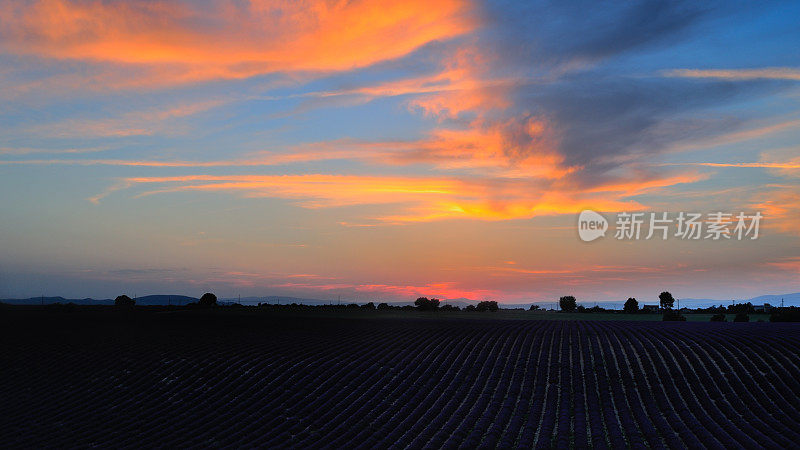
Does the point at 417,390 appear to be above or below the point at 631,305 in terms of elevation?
below

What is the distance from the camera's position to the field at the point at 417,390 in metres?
27.3

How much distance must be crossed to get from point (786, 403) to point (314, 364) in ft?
88.8

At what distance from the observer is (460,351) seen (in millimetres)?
44250

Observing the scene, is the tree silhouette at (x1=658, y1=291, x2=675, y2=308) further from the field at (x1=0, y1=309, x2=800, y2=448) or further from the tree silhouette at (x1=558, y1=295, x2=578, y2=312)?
the field at (x1=0, y1=309, x2=800, y2=448)

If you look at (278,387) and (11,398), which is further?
(11,398)

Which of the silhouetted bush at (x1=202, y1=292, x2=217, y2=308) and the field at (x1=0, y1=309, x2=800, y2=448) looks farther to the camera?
the silhouetted bush at (x1=202, y1=292, x2=217, y2=308)

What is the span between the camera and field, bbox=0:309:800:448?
27328 mm

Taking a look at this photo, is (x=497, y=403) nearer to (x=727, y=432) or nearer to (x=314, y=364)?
(x=727, y=432)

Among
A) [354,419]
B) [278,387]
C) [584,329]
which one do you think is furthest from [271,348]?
[584,329]

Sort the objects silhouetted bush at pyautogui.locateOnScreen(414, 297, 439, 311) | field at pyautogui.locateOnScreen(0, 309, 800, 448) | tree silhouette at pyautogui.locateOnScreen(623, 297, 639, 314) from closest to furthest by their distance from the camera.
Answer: field at pyautogui.locateOnScreen(0, 309, 800, 448) < tree silhouette at pyautogui.locateOnScreen(623, 297, 639, 314) < silhouetted bush at pyautogui.locateOnScreen(414, 297, 439, 311)

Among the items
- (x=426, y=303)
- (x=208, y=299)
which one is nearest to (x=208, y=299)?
(x=208, y=299)

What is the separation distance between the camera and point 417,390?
114 ft

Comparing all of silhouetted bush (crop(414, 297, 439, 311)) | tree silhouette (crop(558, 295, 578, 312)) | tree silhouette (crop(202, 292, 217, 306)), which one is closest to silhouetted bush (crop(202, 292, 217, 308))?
tree silhouette (crop(202, 292, 217, 306))

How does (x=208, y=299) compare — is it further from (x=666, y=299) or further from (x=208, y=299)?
(x=666, y=299)
